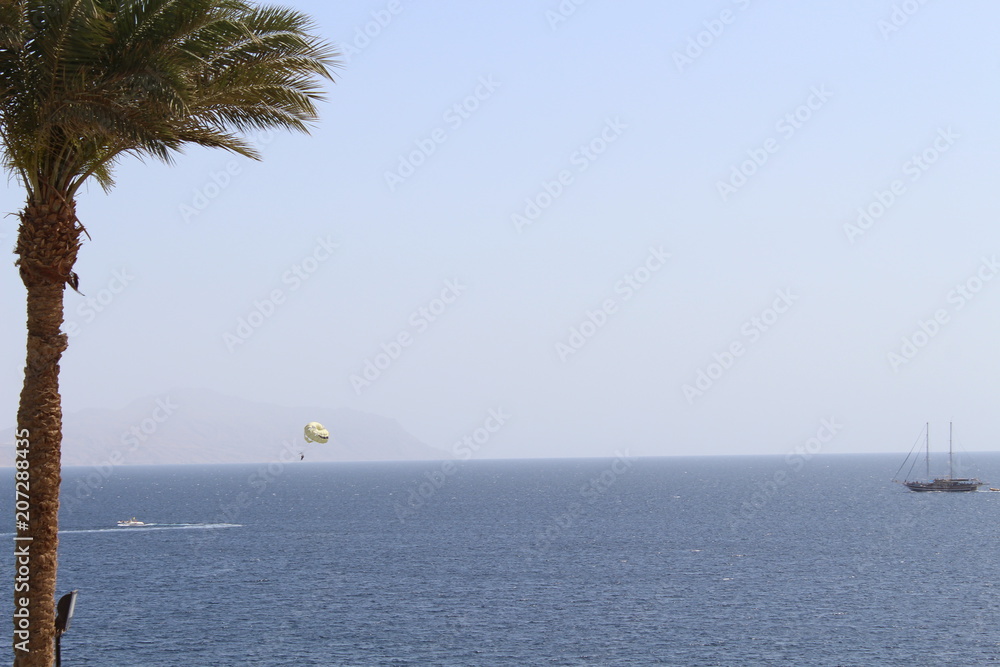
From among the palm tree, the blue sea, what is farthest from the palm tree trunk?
the blue sea

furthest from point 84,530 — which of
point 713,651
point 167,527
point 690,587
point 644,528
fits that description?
point 713,651

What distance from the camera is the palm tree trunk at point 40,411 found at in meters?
16.7

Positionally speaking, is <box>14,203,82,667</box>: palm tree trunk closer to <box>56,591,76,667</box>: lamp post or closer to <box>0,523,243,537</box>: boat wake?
<box>56,591,76,667</box>: lamp post

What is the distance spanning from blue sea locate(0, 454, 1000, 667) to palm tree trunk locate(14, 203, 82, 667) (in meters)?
49.9

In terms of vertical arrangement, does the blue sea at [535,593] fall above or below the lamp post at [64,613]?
below

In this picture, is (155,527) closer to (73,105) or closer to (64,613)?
(64,613)

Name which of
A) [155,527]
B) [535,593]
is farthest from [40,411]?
[155,527]

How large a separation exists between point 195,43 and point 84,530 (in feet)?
490

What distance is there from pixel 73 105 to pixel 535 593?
7945 centimetres

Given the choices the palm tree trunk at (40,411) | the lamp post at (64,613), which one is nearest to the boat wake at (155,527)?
the lamp post at (64,613)

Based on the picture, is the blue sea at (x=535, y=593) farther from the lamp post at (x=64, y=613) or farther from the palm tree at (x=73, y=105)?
the palm tree at (x=73, y=105)

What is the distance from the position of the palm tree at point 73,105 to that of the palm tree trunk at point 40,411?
19 millimetres

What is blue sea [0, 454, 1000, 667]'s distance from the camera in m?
67.9

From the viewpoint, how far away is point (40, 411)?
16750 millimetres
